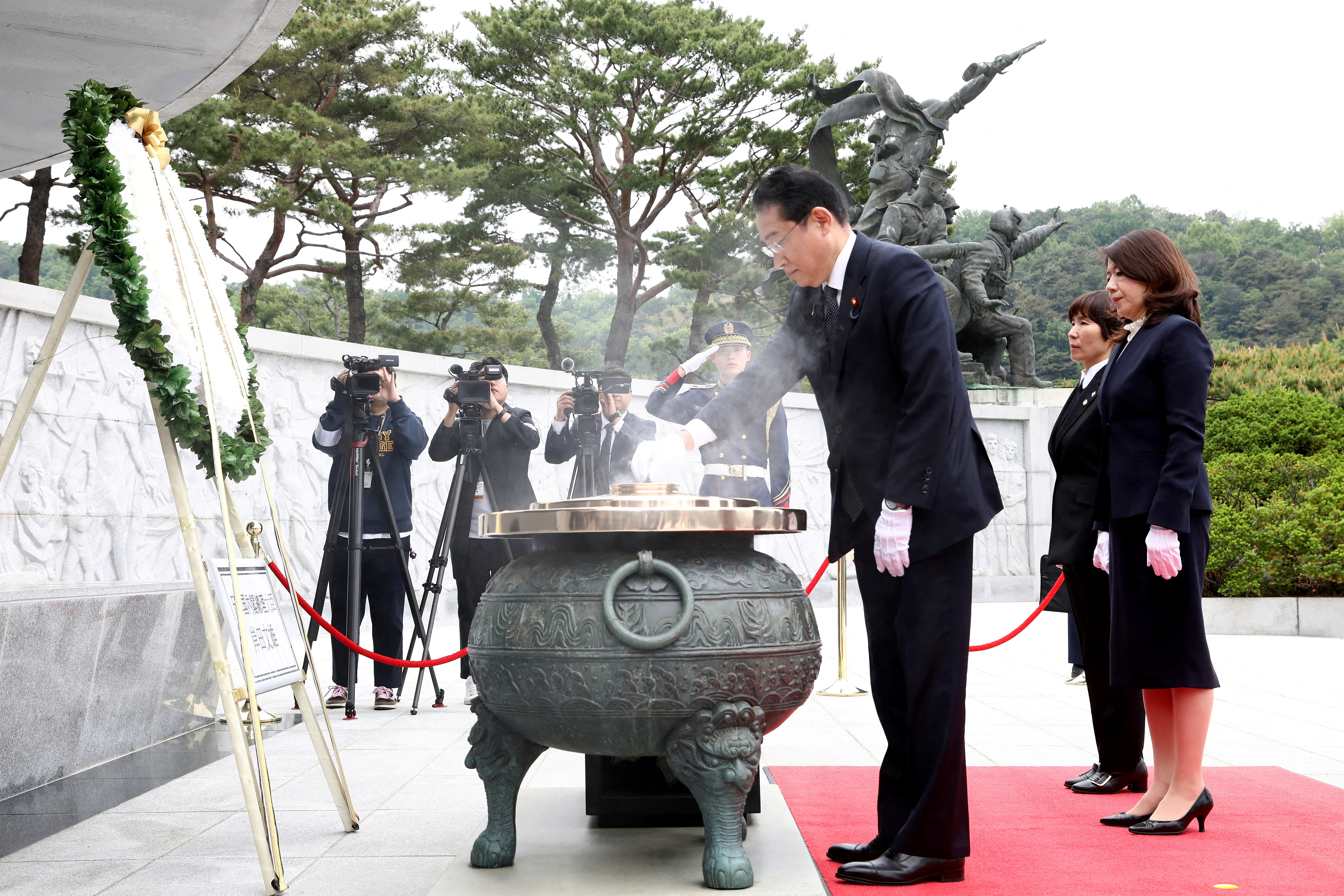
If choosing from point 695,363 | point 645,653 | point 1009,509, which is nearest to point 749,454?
point 695,363

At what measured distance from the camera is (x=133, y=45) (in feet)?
12.4

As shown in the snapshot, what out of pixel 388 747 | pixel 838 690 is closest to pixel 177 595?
pixel 388 747

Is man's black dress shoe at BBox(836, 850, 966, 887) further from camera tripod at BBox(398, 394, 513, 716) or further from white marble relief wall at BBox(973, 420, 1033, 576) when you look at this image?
white marble relief wall at BBox(973, 420, 1033, 576)

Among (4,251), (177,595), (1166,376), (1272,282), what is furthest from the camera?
(1272,282)

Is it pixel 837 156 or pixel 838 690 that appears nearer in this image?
pixel 838 690

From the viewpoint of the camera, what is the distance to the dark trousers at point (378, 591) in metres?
5.21

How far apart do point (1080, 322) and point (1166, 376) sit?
90 cm

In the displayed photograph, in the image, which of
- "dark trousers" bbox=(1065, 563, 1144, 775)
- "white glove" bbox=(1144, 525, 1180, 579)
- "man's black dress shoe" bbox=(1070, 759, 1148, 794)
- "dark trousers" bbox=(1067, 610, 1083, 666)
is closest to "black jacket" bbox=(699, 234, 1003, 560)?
"white glove" bbox=(1144, 525, 1180, 579)

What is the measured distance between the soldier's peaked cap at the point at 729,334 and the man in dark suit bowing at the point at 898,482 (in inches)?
91.3

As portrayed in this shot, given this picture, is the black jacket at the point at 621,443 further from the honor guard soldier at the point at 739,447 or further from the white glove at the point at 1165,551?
the white glove at the point at 1165,551

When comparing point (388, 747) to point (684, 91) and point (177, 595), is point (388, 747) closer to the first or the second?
point (177, 595)

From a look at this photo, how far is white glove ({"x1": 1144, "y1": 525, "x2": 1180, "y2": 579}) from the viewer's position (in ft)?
9.03

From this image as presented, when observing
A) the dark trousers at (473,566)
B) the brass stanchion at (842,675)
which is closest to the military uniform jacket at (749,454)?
the brass stanchion at (842,675)

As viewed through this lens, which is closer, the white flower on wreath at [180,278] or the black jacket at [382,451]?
the white flower on wreath at [180,278]
